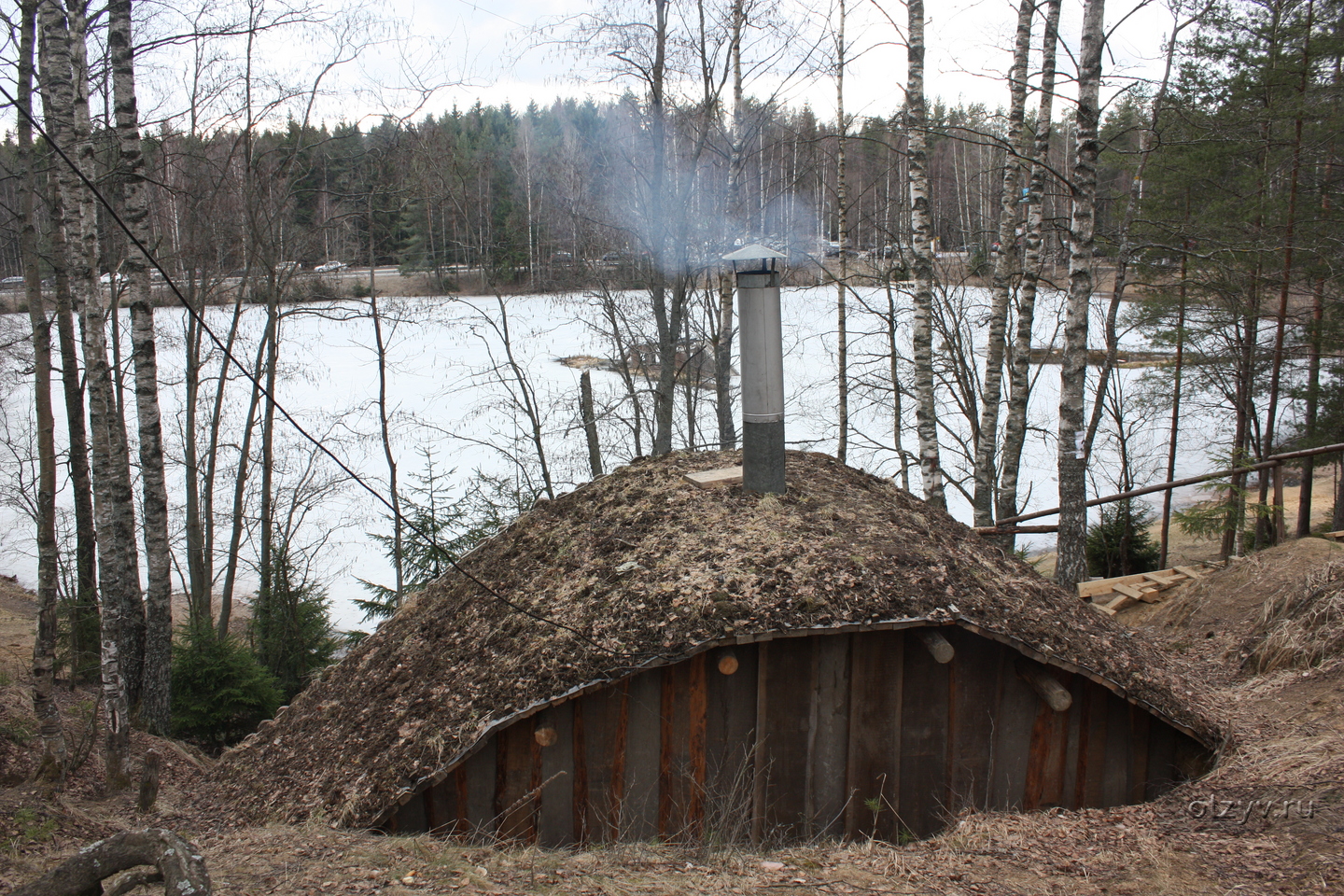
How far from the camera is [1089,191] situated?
25.3 feet

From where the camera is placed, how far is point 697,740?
479cm

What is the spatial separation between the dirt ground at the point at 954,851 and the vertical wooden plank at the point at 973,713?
309 millimetres

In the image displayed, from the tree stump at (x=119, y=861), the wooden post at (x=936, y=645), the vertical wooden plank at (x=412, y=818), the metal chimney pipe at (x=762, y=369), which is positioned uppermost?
the metal chimney pipe at (x=762, y=369)

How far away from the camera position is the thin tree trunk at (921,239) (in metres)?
8.98

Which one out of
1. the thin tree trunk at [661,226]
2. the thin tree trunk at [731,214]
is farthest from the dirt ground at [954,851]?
the thin tree trunk at [661,226]

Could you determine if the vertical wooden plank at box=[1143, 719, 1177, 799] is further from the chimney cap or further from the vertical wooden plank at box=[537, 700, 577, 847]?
the chimney cap

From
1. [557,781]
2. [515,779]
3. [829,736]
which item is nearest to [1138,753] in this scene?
[829,736]

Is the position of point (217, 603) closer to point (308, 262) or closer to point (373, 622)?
point (373, 622)

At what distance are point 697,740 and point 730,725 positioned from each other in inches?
8.2

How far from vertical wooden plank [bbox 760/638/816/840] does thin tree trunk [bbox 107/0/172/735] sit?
18.3 feet

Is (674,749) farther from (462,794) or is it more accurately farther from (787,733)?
(462,794)

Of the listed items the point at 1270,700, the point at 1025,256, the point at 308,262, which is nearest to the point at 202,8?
the point at 308,262

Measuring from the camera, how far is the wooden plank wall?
4.70m

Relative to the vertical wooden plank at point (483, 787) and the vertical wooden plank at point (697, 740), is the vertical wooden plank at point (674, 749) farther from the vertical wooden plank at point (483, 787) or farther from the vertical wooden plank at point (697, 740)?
the vertical wooden plank at point (483, 787)
